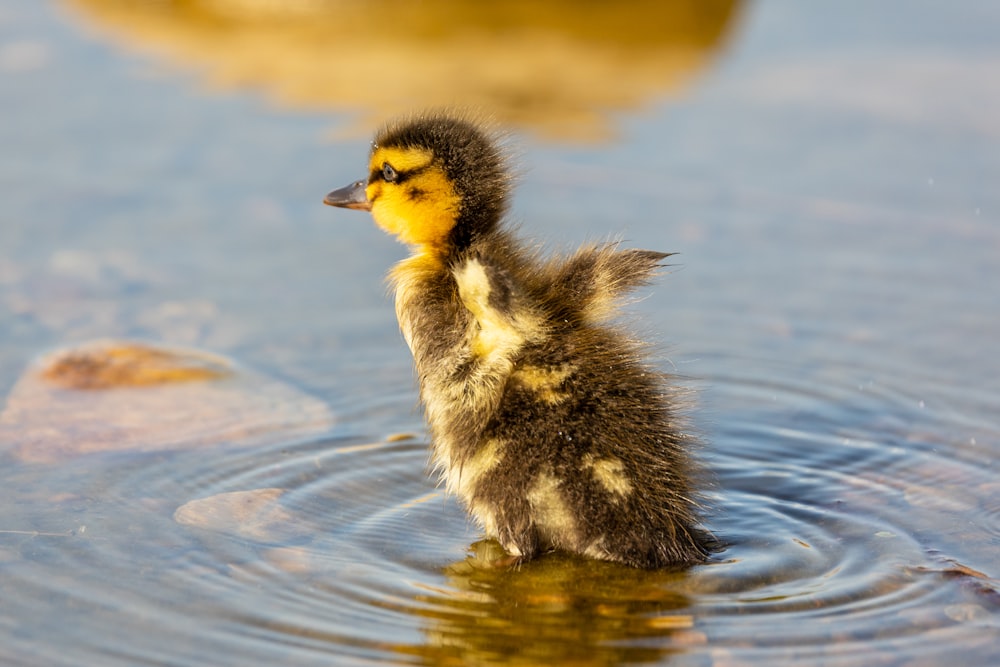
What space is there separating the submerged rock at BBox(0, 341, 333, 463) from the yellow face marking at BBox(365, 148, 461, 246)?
1024 millimetres

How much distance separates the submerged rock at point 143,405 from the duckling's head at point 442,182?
1.07 m

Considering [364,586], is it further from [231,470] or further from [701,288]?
[701,288]

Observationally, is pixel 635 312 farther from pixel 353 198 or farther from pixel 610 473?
pixel 610 473

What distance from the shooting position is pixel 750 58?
9805 mm

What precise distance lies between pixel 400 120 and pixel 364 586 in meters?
1.63

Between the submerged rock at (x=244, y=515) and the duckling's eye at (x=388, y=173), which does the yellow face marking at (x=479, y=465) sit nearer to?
the submerged rock at (x=244, y=515)

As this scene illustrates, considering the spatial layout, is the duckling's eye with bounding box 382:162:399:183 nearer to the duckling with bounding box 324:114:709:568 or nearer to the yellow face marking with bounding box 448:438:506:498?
the duckling with bounding box 324:114:709:568

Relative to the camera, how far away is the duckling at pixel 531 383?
4324 millimetres

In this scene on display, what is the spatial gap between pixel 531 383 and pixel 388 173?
92 cm

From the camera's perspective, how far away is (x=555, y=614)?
4.09 m

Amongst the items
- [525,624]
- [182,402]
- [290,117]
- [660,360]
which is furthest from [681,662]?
[290,117]

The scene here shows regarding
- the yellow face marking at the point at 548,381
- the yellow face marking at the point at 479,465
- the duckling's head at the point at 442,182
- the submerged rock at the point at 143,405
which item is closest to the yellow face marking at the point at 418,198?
the duckling's head at the point at 442,182

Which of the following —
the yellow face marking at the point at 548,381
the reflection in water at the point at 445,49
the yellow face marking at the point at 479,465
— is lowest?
the yellow face marking at the point at 479,465

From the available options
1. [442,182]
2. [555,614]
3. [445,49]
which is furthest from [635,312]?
[445,49]
